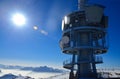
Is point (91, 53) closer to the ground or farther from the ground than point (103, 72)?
farther from the ground

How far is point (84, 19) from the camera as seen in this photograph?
263 feet

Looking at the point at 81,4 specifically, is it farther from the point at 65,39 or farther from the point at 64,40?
the point at 64,40

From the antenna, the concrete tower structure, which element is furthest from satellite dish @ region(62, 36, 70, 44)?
the antenna

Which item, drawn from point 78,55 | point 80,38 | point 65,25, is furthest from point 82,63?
point 65,25

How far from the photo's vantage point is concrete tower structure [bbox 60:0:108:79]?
76000mm

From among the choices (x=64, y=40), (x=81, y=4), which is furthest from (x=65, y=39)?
(x=81, y=4)

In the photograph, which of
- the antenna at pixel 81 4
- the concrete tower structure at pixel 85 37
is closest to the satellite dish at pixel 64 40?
the concrete tower structure at pixel 85 37

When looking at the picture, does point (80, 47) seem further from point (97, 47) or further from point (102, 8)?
point (102, 8)

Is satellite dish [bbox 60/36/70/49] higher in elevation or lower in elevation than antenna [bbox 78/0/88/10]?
lower

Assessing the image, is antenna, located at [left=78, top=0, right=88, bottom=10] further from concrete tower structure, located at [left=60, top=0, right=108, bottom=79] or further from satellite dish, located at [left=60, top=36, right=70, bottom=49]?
→ satellite dish, located at [left=60, top=36, right=70, bottom=49]

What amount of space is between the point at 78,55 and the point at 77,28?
922 cm

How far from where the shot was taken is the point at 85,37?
79.2m

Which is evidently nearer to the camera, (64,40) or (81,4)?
(64,40)

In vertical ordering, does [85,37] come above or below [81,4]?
below
